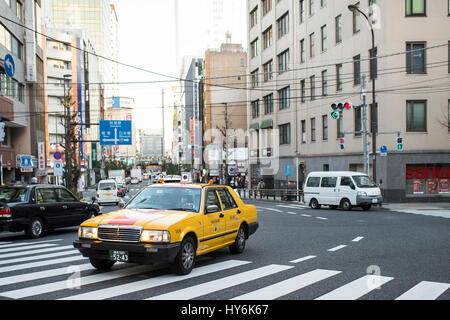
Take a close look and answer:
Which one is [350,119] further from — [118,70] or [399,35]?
[118,70]

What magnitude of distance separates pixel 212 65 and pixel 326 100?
62.4 m

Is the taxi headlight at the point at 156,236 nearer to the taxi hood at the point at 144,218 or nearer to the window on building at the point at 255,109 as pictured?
the taxi hood at the point at 144,218

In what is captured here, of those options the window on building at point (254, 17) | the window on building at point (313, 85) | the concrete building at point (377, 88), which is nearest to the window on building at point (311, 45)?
the concrete building at point (377, 88)

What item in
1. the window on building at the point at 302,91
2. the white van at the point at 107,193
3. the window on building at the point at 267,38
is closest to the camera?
the white van at the point at 107,193

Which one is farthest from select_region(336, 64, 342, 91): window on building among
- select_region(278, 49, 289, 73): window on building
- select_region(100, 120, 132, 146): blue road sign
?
select_region(100, 120, 132, 146): blue road sign

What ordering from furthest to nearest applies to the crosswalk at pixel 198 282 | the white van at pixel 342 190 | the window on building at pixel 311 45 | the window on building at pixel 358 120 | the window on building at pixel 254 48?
the window on building at pixel 254 48, the window on building at pixel 311 45, the window on building at pixel 358 120, the white van at pixel 342 190, the crosswalk at pixel 198 282

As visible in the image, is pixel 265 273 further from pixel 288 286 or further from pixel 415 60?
pixel 415 60

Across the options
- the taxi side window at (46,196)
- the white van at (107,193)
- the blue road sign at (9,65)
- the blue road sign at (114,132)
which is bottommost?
the white van at (107,193)

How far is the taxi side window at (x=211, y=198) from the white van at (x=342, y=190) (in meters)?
16.9

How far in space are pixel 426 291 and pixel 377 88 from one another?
2652 centimetres

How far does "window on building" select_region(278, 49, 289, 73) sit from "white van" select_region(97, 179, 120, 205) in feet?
71.3

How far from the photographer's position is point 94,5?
440ft

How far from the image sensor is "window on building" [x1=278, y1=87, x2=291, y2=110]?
45969 millimetres

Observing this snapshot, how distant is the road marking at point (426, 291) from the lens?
21.5 ft
